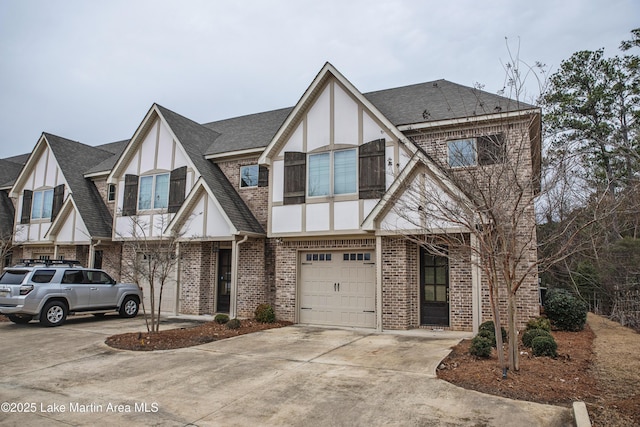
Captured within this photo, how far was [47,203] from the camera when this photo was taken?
68.8 ft

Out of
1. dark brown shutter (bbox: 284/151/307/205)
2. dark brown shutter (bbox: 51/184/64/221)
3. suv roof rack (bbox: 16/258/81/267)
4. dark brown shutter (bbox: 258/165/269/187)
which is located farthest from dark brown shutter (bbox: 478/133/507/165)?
dark brown shutter (bbox: 51/184/64/221)

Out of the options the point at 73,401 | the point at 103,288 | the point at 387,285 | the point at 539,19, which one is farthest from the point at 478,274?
the point at 103,288

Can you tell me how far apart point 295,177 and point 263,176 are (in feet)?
7.84

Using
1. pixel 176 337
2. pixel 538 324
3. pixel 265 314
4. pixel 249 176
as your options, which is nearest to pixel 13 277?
pixel 176 337

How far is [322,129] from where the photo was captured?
1366 cm

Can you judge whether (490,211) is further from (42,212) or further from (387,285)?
(42,212)

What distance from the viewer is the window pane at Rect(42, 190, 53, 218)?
20.8 m

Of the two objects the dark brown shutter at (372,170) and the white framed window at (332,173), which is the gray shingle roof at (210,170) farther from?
the dark brown shutter at (372,170)

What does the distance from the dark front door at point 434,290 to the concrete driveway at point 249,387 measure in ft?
6.53

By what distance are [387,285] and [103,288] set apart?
31.4 ft

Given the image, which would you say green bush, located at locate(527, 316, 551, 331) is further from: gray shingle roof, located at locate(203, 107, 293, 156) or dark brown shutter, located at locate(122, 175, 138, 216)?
dark brown shutter, located at locate(122, 175, 138, 216)

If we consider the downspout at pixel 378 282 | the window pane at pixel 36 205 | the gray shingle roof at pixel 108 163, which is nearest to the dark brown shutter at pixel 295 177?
the downspout at pixel 378 282

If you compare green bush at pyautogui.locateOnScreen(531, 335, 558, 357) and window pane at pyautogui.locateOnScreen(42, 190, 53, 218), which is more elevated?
window pane at pyautogui.locateOnScreen(42, 190, 53, 218)

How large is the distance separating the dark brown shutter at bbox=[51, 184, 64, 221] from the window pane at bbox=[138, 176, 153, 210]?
531 centimetres
